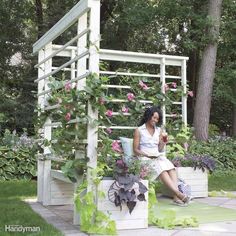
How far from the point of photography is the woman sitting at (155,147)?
5.50 m

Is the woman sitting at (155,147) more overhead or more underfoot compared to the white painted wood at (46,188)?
more overhead

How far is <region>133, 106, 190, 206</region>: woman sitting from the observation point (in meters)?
5.50

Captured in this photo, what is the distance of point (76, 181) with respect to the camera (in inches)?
166

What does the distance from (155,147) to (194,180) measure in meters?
0.92

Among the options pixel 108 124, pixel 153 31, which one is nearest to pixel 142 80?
pixel 108 124

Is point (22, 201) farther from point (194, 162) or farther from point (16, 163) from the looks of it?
point (194, 162)

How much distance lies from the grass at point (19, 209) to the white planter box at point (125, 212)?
472 mm

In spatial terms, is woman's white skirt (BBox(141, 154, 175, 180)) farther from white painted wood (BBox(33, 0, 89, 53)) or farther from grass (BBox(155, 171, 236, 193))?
white painted wood (BBox(33, 0, 89, 53))

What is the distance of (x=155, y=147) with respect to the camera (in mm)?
5820

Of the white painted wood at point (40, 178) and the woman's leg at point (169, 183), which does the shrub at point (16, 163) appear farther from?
the woman's leg at point (169, 183)

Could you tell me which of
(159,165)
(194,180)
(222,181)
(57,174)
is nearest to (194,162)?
(194,180)

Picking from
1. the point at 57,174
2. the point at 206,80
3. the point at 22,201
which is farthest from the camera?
the point at 206,80

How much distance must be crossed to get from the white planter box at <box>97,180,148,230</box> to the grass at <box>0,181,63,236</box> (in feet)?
1.55

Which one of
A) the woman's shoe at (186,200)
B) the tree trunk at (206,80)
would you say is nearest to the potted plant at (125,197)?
the woman's shoe at (186,200)
